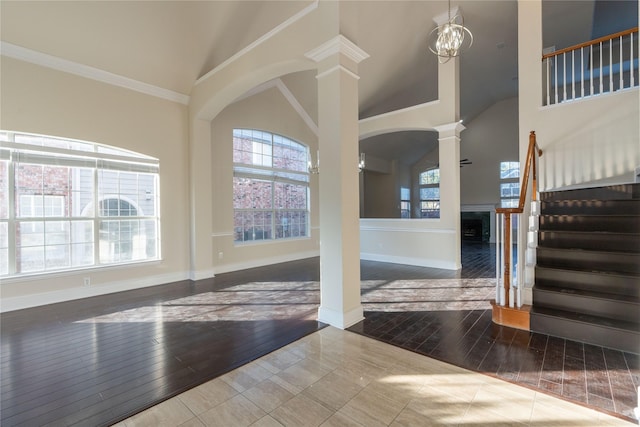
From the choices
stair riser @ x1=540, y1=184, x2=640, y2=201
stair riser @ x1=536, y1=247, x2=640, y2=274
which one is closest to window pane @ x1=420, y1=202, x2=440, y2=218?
stair riser @ x1=540, y1=184, x2=640, y2=201

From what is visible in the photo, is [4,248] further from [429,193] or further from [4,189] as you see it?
[429,193]

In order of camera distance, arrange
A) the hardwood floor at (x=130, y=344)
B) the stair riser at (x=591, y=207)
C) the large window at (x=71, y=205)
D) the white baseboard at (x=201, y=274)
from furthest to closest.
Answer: the white baseboard at (x=201, y=274) < the large window at (x=71, y=205) < the stair riser at (x=591, y=207) < the hardwood floor at (x=130, y=344)

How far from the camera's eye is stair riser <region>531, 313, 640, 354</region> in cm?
228

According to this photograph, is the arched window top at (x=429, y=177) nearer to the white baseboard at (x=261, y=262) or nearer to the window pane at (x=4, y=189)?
the white baseboard at (x=261, y=262)

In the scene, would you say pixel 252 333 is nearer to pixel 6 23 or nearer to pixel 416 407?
pixel 416 407

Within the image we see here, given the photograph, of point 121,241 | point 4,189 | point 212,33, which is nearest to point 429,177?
point 212,33

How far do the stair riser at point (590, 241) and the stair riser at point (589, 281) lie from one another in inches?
17.1

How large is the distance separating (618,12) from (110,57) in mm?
10230

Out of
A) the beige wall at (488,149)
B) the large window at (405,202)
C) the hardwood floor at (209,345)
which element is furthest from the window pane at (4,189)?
the beige wall at (488,149)

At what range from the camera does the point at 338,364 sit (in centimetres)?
221

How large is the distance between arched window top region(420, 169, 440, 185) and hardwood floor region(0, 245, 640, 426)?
8749mm

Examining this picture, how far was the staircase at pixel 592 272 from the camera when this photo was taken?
96.3 inches

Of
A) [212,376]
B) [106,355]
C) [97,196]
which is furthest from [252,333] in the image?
[97,196]

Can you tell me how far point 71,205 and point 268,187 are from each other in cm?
349
